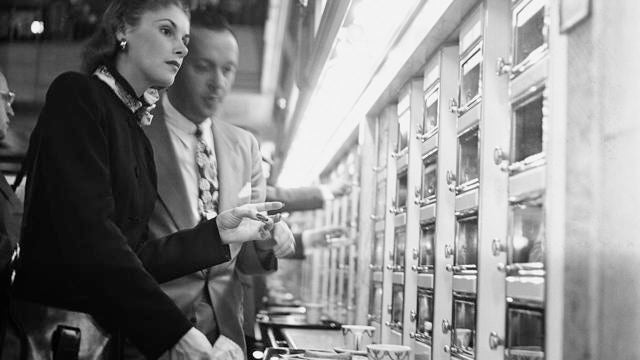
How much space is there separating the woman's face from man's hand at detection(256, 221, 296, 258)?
1.91 ft

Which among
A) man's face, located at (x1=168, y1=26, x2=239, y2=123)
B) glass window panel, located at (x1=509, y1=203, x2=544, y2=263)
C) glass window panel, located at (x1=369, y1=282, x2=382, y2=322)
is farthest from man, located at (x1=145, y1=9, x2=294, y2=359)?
glass window panel, located at (x1=369, y1=282, x2=382, y2=322)

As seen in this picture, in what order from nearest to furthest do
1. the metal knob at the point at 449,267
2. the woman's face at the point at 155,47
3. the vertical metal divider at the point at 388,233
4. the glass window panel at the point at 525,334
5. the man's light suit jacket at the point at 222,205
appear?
the glass window panel at the point at 525,334
the woman's face at the point at 155,47
the man's light suit jacket at the point at 222,205
the metal knob at the point at 449,267
the vertical metal divider at the point at 388,233

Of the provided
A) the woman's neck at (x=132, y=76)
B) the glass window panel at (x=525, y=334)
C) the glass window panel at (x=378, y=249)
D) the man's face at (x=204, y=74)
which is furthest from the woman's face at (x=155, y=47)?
the glass window panel at (x=378, y=249)

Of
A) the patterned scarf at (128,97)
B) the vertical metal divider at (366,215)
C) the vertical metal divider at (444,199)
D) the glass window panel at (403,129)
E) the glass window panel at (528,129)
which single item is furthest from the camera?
the vertical metal divider at (366,215)

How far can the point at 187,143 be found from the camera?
2.41 m

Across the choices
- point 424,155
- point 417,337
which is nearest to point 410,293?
point 417,337

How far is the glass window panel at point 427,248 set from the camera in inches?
106

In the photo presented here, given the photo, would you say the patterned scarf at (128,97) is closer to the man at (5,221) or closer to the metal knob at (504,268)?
the man at (5,221)

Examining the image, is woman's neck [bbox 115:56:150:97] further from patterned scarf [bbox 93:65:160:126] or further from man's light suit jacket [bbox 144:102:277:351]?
man's light suit jacket [bbox 144:102:277:351]

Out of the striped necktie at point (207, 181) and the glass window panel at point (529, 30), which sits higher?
the glass window panel at point (529, 30)

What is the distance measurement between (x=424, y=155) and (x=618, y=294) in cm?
152

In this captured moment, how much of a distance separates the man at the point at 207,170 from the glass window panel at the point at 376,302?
48.2 inches

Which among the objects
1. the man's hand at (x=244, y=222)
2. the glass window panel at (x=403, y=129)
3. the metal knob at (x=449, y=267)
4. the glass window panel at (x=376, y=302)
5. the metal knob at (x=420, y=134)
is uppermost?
the glass window panel at (x=403, y=129)

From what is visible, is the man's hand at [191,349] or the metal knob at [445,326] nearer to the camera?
the man's hand at [191,349]
